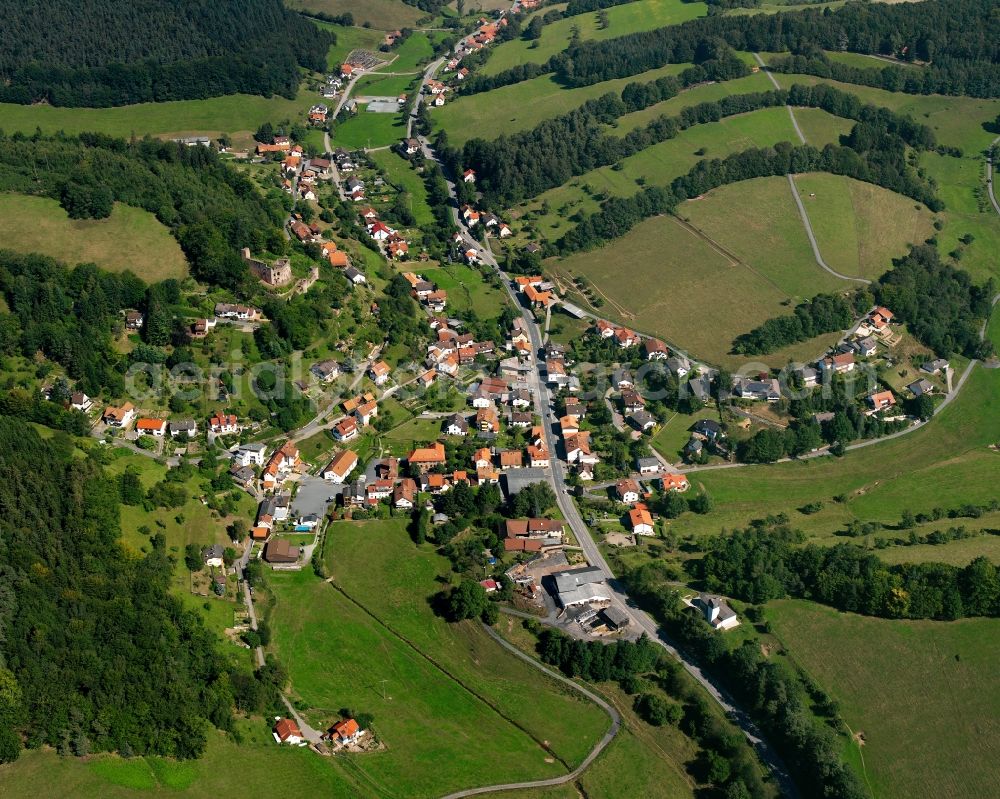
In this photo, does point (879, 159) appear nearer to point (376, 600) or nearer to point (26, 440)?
point (376, 600)

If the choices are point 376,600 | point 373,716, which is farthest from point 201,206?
point 373,716

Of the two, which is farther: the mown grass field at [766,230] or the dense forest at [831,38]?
the dense forest at [831,38]

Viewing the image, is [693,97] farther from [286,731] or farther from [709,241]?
[286,731]

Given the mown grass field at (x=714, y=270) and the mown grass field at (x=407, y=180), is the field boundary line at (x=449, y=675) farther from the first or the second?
the mown grass field at (x=407, y=180)

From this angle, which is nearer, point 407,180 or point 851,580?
point 851,580

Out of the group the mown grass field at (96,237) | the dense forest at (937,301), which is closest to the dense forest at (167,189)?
the mown grass field at (96,237)

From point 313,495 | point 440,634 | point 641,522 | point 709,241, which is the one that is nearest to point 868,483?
point 641,522
